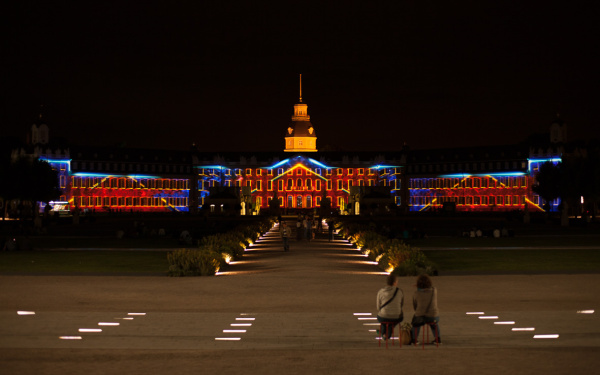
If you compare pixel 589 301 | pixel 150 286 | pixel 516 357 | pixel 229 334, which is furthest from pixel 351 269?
pixel 516 357

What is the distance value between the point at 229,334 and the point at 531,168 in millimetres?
174293

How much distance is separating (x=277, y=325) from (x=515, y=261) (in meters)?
21.2

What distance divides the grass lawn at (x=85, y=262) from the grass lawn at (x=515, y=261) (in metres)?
11.1

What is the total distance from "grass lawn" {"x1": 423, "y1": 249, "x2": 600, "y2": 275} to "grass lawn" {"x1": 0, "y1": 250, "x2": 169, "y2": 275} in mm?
11068

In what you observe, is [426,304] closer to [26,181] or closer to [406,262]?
[406,262]

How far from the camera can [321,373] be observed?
13.2 metres

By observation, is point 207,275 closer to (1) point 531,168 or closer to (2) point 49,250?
(2) point 49,250

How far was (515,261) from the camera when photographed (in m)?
37.5

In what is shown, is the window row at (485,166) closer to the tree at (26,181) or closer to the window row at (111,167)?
the window row at (111,167)

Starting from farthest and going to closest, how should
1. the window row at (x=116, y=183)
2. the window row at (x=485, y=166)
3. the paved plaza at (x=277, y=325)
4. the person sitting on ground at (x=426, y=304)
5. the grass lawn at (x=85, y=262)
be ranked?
the window row at (x=116, y=183)
the window row at (x=485, y=166)
the grass lawn at (x=85, y=262)
the person sitting on ground at (x=426, y=304)
the paved plaza at (x=277, y=325)

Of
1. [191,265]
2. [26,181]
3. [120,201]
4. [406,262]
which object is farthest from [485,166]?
[191,265]

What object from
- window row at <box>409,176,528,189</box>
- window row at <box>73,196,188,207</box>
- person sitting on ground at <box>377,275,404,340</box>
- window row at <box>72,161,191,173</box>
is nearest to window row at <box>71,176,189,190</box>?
window row at <box>72,161,191,173</box>

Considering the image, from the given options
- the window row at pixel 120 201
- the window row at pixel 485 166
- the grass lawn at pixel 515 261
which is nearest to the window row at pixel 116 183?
the window row at pixel 120 201

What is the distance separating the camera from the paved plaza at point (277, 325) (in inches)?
549
